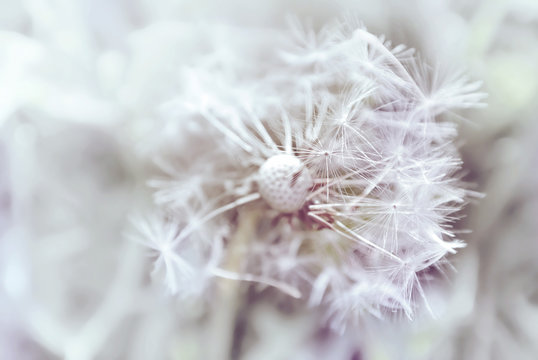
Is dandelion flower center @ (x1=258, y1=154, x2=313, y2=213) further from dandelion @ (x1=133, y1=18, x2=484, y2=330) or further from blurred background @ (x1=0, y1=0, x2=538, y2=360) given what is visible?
blurred background @ (x1=0, y1=0, x2=538, y2=360)

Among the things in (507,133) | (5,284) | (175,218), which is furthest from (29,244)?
(507,133)

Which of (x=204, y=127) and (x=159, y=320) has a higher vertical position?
(x=204, y=127)

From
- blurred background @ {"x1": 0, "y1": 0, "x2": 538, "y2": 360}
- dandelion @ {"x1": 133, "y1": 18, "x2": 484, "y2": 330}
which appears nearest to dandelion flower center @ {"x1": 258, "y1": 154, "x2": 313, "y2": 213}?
dandelion @ {"x1": 133, "y1": 18, "x2": 484, "y2": 330}

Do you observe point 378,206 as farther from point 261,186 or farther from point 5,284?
point 5,284

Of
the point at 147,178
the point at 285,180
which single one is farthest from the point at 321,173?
the point at 147,178

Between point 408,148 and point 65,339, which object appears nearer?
point 408,148

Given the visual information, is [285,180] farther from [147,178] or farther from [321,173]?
[147,178]
